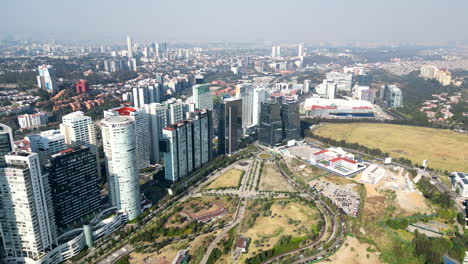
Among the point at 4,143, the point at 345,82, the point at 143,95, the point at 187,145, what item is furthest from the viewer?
the point at 345,82

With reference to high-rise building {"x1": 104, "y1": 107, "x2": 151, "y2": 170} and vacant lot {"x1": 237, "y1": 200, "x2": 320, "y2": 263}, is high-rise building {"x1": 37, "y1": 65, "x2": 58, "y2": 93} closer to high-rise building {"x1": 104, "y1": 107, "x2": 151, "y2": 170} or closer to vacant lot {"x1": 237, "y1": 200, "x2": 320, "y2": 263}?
high-rise building {"x1": 104, "y1": 107, "x2": 151, "y2": 170}

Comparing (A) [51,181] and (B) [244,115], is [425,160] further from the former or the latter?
(A) [51,181]

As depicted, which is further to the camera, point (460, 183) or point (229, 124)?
point (229, 124)

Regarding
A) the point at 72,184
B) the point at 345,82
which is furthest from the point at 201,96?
the point at 345,82

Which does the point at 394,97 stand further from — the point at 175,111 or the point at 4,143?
the point at 4,143

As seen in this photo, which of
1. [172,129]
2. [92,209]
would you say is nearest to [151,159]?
[172,129]

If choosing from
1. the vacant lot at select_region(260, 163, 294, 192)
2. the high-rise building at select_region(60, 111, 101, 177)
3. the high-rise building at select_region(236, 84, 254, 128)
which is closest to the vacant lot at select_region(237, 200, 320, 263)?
the vacant lot at select_region(260, 163, 294, 192)
